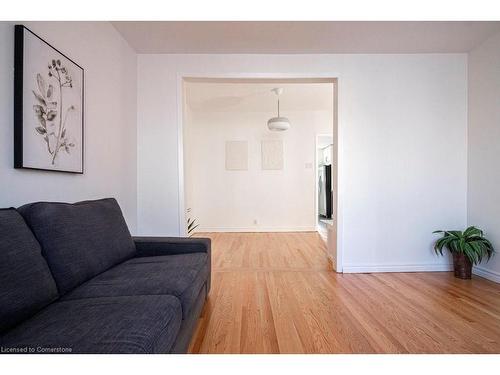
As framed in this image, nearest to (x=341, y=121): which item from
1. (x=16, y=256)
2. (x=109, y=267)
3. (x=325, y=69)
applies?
(x=325, y=69)

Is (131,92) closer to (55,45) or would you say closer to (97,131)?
(97,131)

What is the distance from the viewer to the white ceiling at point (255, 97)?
402 centimetres

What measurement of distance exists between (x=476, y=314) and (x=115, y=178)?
324 cm

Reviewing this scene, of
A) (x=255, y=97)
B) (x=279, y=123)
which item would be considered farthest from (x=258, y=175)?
(x=255, y=97)

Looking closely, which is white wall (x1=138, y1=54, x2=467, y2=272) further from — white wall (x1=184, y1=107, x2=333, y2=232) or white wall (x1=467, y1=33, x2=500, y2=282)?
white wall (x1=184, y1=107, x2=333, y2=232)

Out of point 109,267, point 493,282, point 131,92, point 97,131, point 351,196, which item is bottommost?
point 493,282

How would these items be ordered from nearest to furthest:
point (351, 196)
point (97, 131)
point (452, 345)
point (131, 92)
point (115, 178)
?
point (452, 345) → point (97, 131) → point (115, 178) → point (131, 92) → point (351, 196)

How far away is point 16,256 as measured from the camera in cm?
102

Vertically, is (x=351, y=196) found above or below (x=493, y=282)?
above

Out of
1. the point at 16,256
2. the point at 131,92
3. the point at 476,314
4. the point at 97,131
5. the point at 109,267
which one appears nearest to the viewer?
the point at 16,256

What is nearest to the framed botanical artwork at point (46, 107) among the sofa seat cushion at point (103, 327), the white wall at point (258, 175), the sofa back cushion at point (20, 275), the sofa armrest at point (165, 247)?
the sofa back cushion at point (20, 275)

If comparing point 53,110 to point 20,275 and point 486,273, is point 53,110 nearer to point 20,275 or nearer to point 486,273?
point 20,275

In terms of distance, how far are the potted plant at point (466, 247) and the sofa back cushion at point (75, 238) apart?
3.20 m

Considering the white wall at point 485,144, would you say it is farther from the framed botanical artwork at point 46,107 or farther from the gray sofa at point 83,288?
the framed botanical artwork at point 46,107
